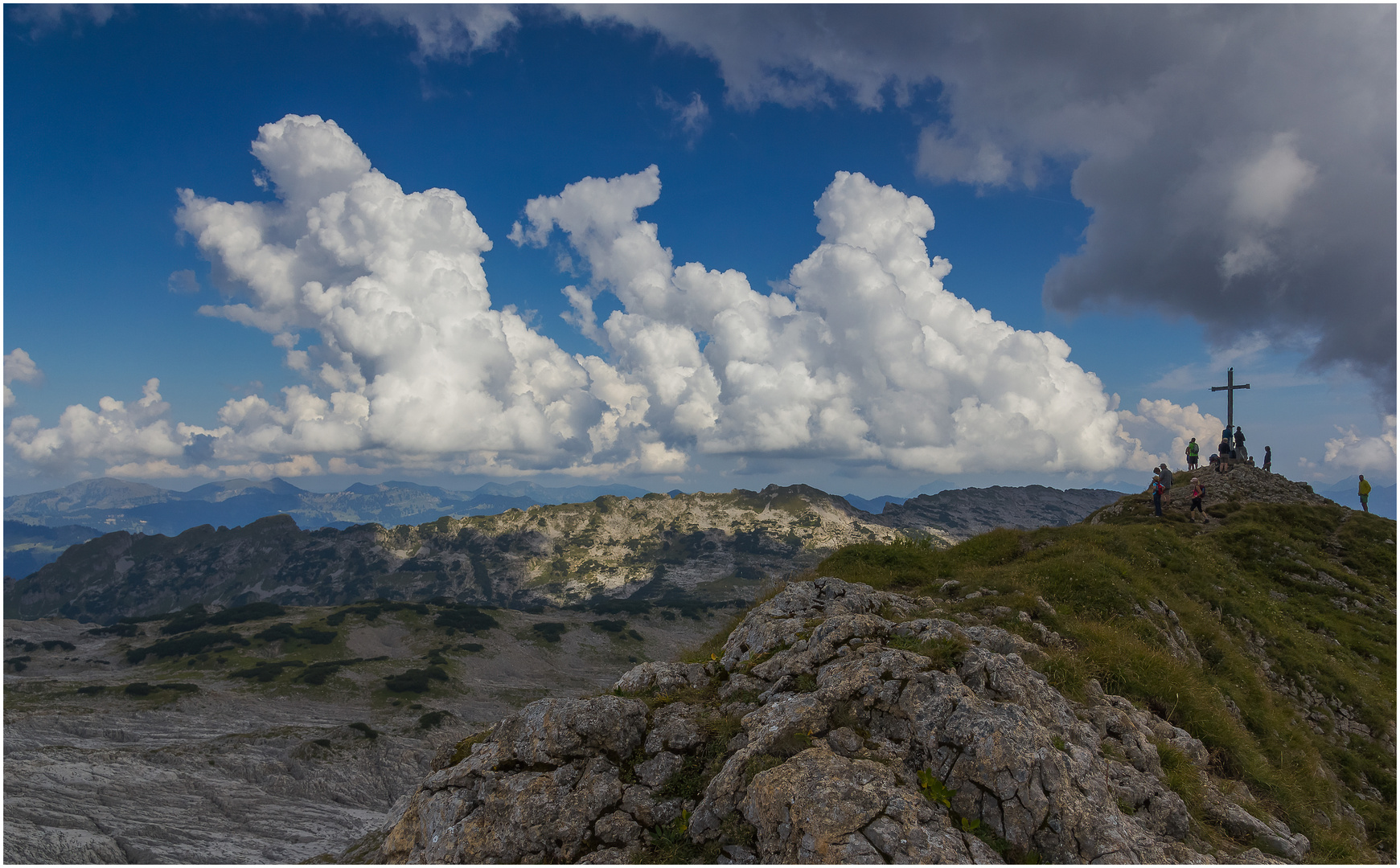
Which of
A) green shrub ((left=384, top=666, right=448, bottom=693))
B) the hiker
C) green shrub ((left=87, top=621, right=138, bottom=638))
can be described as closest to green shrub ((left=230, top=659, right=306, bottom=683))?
green shrub ((left=384, top=666, right=448, bottom=693))

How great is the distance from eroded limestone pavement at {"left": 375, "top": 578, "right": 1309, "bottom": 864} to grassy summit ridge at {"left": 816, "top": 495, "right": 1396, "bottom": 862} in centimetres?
183

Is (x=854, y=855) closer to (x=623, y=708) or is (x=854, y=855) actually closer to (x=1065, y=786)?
(x=1065, y=786)

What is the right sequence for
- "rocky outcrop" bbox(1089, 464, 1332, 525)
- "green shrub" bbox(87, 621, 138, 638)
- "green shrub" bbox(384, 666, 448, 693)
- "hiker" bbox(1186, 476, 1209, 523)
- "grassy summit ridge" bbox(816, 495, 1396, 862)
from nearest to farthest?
"grassy summit ridge" bbox(816, 495, 1396, 862) → "hiker" bbox(1186, 476, 1209, 523) → "rocky outcrop" bbox(1089, 464, 1332, 525) → "green shrub" bbox(384, 666, 448, 693) → "green shrub" bbox(87, 621, 138, 638)

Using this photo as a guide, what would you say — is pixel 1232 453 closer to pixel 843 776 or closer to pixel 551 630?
pixel 843 776

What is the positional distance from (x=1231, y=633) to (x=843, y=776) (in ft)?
86.4

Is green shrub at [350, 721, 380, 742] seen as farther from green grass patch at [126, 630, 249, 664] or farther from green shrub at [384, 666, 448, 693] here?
green grass patch at [126, 630, 249, 664]

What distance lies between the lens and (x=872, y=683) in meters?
12.8

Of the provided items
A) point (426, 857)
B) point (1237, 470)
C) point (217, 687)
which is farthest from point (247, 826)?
point (1237, 470)

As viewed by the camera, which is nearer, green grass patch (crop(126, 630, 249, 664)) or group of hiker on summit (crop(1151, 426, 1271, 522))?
group of hiker on summit (crop(1151, 426, 1271, 522))

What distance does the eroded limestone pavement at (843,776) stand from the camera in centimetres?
1002

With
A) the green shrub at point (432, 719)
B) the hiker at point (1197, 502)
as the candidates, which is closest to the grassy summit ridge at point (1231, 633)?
the hiker at point (1197, 502)

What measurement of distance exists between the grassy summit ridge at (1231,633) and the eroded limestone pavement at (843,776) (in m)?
1.83

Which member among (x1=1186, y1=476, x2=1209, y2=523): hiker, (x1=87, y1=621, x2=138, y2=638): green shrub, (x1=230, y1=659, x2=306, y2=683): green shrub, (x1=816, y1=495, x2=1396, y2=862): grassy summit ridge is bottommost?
(x1=87, y1=621, x2=138, y2=638): green shrub

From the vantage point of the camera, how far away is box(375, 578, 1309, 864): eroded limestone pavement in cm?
1002
